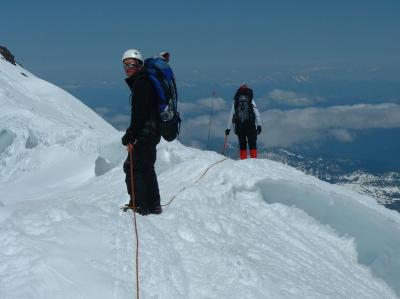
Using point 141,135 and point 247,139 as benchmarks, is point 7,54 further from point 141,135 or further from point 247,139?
point 141,135

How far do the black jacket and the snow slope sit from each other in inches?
47.3

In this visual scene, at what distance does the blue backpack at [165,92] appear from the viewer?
611cm

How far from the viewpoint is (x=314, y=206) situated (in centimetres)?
830

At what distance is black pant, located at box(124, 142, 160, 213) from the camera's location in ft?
21.2

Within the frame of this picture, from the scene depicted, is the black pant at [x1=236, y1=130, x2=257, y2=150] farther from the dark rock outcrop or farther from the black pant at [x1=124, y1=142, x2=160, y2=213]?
the dark rock outcrop

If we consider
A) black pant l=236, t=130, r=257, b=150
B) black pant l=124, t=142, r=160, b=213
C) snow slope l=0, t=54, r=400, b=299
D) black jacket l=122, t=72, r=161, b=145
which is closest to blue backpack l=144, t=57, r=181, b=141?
black jacket l=122, t=72, r=161, b=145

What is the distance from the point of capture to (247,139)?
1258cm

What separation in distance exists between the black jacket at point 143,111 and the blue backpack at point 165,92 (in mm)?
80

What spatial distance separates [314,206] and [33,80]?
94.8 feet

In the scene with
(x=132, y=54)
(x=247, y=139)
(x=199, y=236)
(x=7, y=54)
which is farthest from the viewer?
(x=7, y=54)

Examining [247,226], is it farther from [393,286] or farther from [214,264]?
[393,286]

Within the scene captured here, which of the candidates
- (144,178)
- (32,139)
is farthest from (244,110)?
(32,139)

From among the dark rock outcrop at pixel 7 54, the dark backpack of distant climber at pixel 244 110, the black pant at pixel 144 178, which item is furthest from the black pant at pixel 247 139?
the dark rock outcrop at pixel 7 54

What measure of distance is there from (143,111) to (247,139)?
6.78 m
